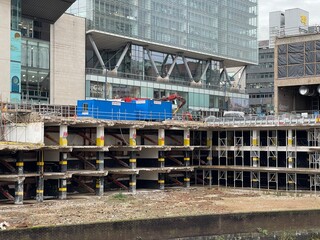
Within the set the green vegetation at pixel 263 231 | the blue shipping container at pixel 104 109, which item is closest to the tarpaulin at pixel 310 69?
the blue shipping container at pixel 104 109

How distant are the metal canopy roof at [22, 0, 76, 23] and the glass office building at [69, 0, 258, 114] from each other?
8.46 m

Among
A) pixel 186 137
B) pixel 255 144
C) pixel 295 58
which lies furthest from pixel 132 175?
pixel 295 58

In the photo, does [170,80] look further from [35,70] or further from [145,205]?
[145,205]

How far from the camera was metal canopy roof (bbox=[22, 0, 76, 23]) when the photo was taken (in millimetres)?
69875

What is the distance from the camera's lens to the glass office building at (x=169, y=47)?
84.7 m

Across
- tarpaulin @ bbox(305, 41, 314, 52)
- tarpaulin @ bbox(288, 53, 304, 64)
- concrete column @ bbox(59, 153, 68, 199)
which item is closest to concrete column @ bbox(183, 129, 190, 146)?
concrete column @ bbox(59, 153, 68, 199)

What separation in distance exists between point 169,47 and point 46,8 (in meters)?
27.9

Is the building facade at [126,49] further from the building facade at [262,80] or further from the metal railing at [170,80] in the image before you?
the building facade at [262,80]

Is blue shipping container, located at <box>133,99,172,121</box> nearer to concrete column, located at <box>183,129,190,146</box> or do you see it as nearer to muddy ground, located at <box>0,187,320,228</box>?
concrete column, located at <box>183,129,190,146</box>


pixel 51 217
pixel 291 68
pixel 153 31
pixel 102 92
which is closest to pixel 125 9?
pixel 153 31

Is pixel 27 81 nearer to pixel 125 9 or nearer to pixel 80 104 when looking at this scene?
pixel 80 104

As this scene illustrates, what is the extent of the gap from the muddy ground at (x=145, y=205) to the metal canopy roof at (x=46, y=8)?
87.6ft

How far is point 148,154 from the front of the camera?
63.6 meters

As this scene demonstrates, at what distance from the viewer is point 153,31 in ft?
299
